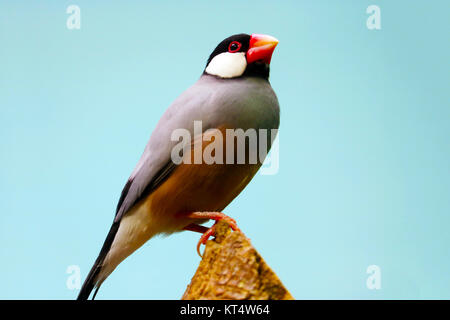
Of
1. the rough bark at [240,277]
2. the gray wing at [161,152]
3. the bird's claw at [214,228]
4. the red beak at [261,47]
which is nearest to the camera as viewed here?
the rough bark at [240,277]

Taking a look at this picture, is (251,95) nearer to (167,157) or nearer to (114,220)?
(167,157)

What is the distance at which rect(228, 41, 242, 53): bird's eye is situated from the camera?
8.07ft

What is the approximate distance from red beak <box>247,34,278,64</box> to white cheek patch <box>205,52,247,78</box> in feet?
0.16

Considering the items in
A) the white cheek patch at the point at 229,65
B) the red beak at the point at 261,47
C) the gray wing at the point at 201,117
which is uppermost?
the red beak at the point at 261,47

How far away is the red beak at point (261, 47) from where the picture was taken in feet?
7.84

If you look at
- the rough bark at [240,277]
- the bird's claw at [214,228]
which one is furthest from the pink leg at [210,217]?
the rough bark at [240,277]

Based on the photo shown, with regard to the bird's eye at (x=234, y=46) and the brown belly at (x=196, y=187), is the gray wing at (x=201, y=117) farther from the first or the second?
the bird's eye at (x=234, y=46)

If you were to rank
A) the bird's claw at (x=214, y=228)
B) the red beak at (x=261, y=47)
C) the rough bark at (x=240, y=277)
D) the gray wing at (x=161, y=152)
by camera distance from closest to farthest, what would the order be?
the rough bark at (x=240, y=277), the bird's claw at (x=214, y=228), the gray wing at (x=161, y=152), the red beak at (x=261, y=47)

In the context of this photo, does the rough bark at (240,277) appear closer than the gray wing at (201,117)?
Yes

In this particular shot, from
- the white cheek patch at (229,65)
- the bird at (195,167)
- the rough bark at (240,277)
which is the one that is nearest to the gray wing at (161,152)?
the bird at (195,167)

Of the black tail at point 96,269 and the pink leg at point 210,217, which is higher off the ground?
the pink leg at point 210,217

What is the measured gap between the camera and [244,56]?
2.45 metres
